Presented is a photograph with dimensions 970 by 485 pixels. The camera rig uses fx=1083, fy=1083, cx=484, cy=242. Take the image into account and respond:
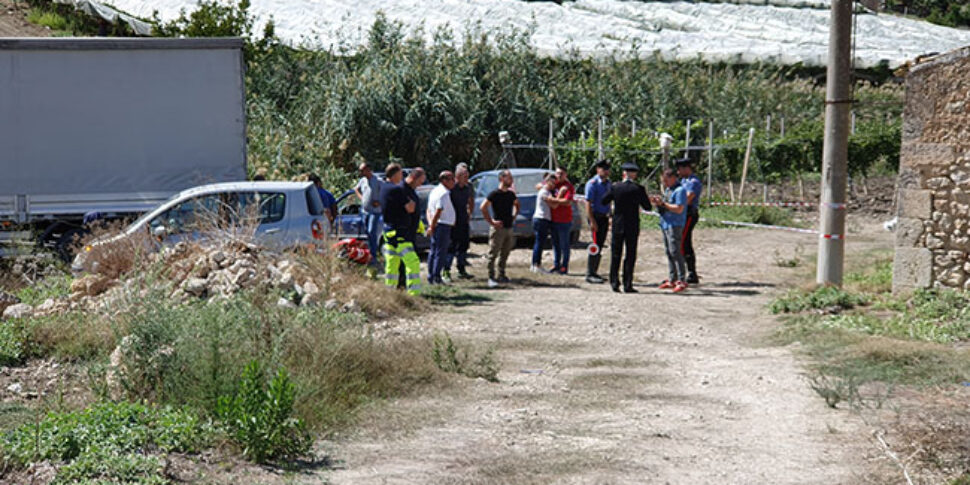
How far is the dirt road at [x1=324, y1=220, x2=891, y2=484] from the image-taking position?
21.4ft

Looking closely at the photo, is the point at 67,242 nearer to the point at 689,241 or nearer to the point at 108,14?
the point at 689,241

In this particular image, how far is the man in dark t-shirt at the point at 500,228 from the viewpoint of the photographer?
14812mm

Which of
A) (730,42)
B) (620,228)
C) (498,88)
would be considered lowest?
(620,228)

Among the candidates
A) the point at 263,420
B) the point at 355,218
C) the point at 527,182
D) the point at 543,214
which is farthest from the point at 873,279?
the point at 263,420

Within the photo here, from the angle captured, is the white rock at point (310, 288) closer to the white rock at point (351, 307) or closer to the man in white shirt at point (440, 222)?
the white rock at point (351, 307)

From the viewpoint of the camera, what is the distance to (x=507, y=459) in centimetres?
673

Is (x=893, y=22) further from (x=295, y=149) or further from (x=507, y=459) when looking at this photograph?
(x=507, y=459)

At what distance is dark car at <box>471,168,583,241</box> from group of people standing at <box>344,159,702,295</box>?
6.98 ft

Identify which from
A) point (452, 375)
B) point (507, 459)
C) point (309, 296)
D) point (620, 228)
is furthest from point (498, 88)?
point (507, 459)

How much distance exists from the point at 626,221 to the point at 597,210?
138 centimetres

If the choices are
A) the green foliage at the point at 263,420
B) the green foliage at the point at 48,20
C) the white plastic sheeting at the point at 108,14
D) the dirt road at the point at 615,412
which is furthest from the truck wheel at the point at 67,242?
the green foliage at the point at 48,20

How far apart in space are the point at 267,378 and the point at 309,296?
3864 millimetres

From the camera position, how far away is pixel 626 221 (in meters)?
14.1

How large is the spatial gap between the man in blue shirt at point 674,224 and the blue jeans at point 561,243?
2017 mm
